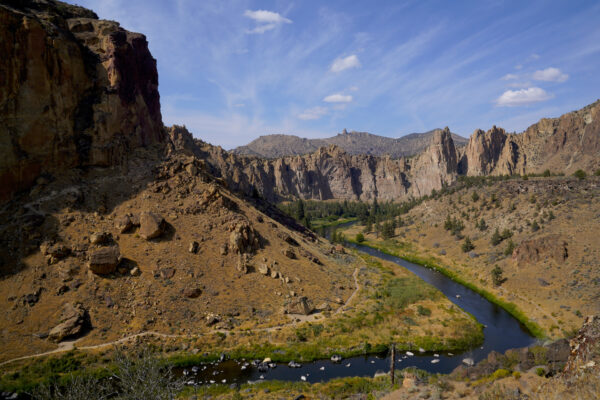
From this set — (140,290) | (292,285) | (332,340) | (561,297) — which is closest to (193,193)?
(140,290)

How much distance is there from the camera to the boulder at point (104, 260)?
33.9m

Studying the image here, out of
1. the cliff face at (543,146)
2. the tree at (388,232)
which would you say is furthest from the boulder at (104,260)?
the cliff face at (543,146)

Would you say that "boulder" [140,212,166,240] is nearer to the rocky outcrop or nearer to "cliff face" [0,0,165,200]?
"cliff face" [0,0,165,200]

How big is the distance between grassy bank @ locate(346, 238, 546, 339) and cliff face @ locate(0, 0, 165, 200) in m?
58.7

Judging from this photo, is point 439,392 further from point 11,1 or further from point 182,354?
point 11,1

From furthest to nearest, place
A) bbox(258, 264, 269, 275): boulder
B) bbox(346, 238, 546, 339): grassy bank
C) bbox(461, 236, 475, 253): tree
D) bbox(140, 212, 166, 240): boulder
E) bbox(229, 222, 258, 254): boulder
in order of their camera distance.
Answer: bbox(461, 236, 475, 253): tree
bbox(229, 222, 258, 254): boulder
bbox(258, 264, 269, 275): boulder
bbox(140, 212, 166, 240): boulder
bbox(346, 238, 546, 339): grassy bank

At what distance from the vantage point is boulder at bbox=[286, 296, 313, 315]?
37656mm

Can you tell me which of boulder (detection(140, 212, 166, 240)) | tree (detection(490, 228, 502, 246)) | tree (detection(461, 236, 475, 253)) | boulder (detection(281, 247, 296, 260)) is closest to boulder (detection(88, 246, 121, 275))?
boulder (detection(140, 212, 166, 240))

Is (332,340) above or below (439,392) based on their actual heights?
below

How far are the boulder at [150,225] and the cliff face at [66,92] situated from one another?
11165mm

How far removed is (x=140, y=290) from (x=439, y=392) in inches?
1198

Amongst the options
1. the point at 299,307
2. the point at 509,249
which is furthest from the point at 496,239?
the point at 299,307

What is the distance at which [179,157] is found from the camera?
50094mm

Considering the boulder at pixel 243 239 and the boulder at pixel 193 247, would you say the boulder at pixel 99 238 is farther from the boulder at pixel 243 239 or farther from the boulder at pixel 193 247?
the boulder at pixel 243 239
